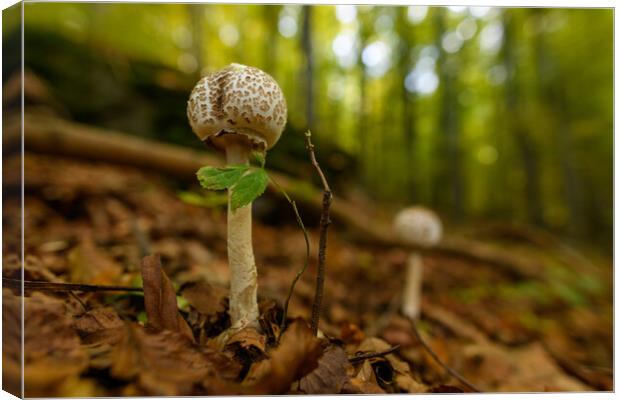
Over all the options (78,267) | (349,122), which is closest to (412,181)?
(349,122)

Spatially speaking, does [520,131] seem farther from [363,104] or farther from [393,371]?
[393,371]

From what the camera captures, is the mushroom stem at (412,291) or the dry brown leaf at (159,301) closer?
the dry brown leaf at (159,301)

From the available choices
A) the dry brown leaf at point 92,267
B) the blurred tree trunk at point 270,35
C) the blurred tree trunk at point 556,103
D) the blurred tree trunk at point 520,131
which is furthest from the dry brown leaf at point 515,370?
the blurred tree trunk at point 520,131

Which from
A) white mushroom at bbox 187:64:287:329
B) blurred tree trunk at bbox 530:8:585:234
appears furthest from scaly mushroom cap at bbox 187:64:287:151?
blurred tree trunk at bbox 530:8:585:234

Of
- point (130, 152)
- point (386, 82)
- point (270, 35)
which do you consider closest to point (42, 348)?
point (130, 152)

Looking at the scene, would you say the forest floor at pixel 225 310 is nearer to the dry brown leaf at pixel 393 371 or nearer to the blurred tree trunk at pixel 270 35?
the dry brown leaf at pixel 393 371

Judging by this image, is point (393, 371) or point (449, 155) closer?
point (393, 371)

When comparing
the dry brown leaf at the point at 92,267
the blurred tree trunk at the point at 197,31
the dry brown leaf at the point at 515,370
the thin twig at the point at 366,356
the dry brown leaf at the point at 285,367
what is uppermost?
the blurred tree trunk at the point at 197,31

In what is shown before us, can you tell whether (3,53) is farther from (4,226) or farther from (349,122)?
(349,122)
